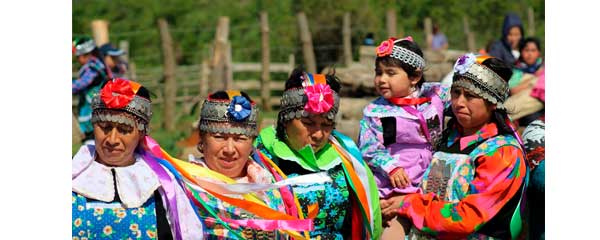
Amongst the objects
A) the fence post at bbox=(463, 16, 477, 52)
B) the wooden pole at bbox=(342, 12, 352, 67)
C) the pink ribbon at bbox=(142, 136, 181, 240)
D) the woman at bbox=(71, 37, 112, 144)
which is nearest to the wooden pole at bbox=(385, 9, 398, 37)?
the wooden pole at bbox=(342, 12, 352, 67)

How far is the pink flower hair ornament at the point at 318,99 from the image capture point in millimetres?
4898

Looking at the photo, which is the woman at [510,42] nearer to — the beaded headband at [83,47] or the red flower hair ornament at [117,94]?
the beaded headband at [83,47]

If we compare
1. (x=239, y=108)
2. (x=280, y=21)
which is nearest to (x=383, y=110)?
(x=239, y=108)

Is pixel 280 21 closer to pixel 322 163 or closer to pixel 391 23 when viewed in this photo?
pixel 391 23

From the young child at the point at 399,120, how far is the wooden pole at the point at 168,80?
11.4 meters

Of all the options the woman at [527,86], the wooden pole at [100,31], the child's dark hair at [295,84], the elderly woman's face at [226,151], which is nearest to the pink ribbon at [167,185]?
the elderly woman's face at [226,151]

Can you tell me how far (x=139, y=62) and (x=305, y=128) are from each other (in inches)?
780

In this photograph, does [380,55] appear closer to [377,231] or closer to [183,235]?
[377,231]

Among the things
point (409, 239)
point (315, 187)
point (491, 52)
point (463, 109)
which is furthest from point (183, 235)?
point (491, 52)

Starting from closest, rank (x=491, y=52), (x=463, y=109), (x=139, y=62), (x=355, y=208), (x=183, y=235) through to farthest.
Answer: (x=183, y=235) < (x=463, y=109) < (x=355, y=208) < (x=491, y=52) < (x=139, y=62)

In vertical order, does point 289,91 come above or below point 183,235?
above

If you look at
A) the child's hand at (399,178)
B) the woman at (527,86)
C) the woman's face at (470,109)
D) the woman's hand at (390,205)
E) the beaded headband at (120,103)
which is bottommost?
the woman's hand at (390,205)

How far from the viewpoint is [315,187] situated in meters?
5.10

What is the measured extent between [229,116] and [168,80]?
40.5 ft
